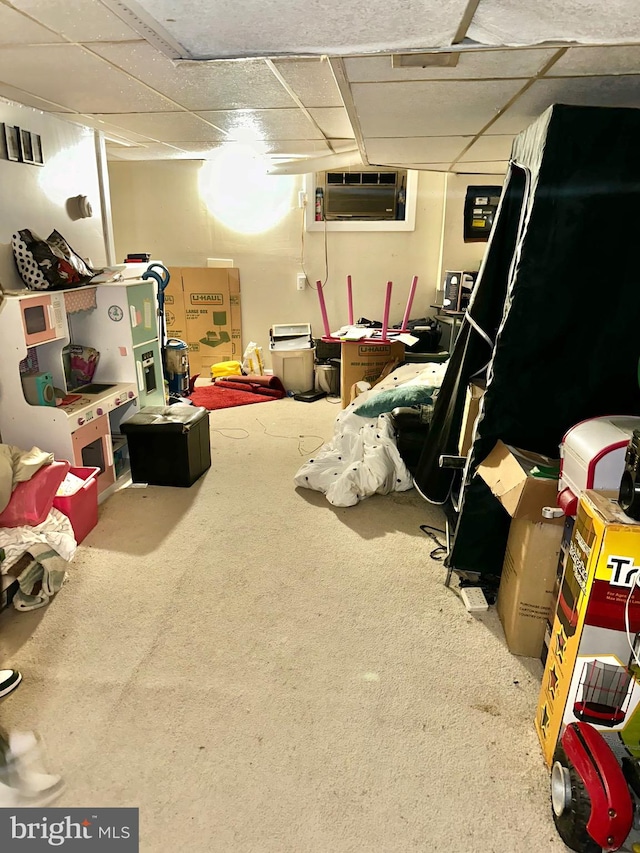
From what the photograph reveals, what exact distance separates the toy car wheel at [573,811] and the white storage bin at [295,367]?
428 centimetres

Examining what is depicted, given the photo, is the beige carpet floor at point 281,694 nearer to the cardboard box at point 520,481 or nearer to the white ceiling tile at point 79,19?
the cardboard box at point 520,481

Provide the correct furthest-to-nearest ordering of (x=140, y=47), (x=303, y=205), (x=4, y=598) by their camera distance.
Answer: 1. (x=303, y=205)
2. (x=4, y=598)
3. (x=140, y=47)

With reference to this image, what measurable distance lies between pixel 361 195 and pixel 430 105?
3.07m

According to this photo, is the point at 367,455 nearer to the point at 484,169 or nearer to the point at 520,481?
the point at 520,481

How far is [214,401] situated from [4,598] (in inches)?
118

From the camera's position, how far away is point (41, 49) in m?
2.05

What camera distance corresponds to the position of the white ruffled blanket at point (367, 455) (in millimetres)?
3174

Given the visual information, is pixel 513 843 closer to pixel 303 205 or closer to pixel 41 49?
pixel 41 49

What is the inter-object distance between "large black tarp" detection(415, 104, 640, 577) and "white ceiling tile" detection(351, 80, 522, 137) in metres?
0.25

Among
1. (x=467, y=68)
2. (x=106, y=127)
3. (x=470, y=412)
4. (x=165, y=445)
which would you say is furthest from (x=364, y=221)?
(x=467, y=68)

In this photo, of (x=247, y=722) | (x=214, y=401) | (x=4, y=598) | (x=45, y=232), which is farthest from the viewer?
(x=214, y=401)

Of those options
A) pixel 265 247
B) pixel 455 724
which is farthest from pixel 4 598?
pixel 265 247

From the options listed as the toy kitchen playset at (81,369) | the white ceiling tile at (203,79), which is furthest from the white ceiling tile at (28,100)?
the toy kitchen playset at (81,369)

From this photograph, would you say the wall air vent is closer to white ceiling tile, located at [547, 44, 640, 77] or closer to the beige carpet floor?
white ceiling tile, located at [547, 44, 640, 77]
